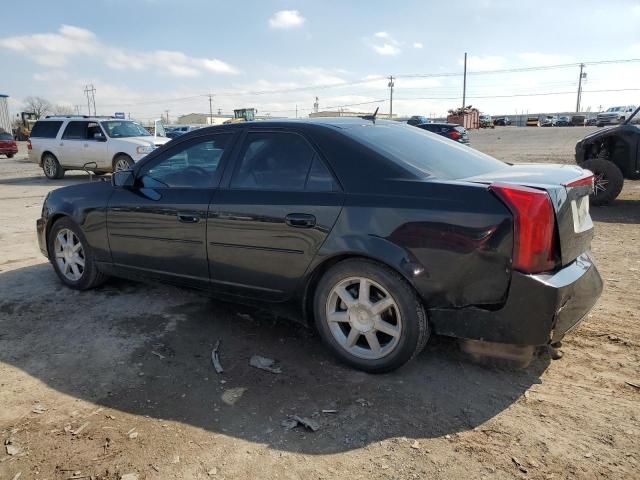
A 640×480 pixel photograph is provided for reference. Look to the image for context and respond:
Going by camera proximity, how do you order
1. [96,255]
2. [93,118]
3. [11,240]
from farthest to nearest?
[93,118] < [11,240] < [96,255]

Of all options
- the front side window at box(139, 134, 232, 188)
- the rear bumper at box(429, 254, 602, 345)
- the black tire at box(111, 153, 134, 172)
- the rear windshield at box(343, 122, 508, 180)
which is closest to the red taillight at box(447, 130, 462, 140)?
the black tire at box(111, 153, 134, 172)

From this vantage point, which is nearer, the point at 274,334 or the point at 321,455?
the point at 321,455

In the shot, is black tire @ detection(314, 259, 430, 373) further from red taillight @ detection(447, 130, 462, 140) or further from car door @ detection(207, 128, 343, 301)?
red taillight @ detection(447, 130, 462, 140)

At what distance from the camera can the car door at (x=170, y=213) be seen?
380 centimetres

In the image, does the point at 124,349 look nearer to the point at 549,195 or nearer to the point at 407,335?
the point at 407,335

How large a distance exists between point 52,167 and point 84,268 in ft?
43.4

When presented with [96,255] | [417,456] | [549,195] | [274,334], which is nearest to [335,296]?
[274,334]

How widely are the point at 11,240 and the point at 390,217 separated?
632 centimetres

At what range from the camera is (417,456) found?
2432mm

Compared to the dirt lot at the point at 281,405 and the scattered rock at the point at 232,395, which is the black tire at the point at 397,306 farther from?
the scattered rock at the point at 232,395

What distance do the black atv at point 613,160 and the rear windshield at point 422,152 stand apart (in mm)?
6402

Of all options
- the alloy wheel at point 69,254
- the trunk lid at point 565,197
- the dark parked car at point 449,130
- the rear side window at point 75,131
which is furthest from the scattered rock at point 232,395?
the dark parked car at point 449,130

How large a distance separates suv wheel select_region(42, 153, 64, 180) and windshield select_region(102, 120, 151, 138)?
245 cm

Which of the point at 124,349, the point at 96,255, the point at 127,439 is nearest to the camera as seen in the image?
the point at 127,439
